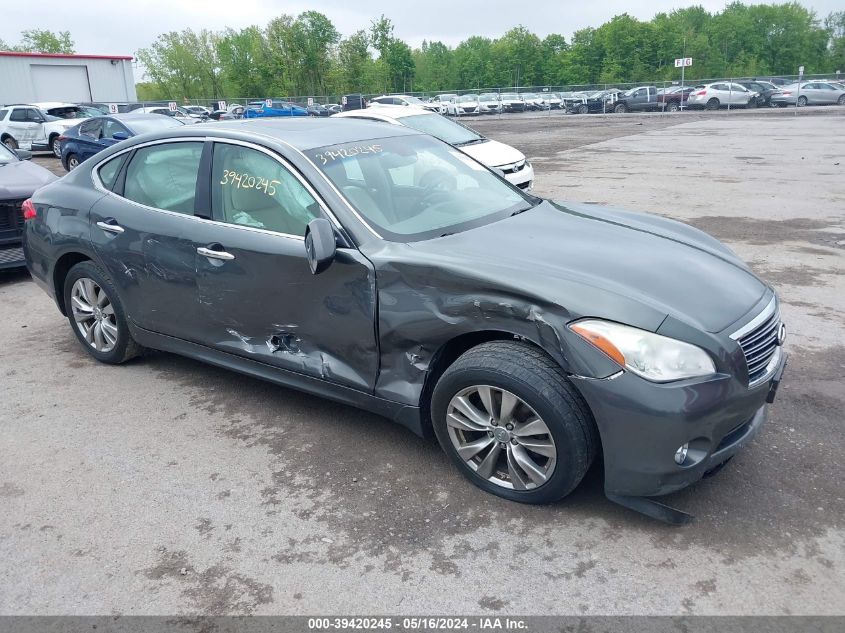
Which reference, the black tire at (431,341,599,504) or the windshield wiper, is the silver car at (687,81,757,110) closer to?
the windshield wiper

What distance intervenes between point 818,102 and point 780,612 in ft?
145

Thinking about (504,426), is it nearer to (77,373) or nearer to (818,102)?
(77,373)

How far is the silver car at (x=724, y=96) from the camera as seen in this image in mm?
40281

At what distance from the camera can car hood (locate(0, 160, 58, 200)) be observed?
7610 millimetres

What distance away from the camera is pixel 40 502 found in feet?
11.6

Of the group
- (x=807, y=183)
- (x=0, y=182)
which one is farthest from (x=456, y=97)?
(x=0, y=182)

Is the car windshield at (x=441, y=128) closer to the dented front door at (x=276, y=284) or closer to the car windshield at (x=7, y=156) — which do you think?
the car windshield at (x=7, y=156)

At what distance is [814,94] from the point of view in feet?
129

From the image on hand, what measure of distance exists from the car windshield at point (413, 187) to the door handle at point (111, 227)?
1550 mm

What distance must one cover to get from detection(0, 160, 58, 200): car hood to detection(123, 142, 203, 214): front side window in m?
3.14

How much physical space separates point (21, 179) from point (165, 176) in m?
4.40

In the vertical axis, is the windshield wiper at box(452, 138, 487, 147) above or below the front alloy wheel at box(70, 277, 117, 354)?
above

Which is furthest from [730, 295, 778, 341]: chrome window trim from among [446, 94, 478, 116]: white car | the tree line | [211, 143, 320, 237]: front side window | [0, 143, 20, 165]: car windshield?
the tree line

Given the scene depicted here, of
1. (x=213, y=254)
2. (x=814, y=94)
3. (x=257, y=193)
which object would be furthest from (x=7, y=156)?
(x=814, y=94)
